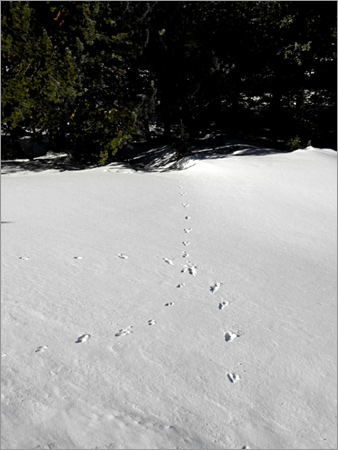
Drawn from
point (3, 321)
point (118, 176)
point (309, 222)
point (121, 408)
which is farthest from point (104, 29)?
point (121, 408)

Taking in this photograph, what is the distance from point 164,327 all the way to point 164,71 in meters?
13.2

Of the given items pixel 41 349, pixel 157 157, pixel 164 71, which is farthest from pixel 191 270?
pixel 164 71

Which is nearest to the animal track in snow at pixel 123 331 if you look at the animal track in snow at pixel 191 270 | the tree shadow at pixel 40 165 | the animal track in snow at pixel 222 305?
the animal track in snow at pixel 222 305

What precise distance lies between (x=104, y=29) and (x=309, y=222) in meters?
9.38

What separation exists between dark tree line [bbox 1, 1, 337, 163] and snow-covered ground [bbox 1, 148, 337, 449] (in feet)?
18.7

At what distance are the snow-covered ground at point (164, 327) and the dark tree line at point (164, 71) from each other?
18.7ft

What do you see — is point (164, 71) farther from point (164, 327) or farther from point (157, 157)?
point (164, 327)

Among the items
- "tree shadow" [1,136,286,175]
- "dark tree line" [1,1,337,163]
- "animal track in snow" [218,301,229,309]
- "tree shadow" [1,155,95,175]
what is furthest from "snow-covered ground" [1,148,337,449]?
"dark tree line" [1,1,337,163]

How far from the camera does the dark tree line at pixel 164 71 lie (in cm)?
1185

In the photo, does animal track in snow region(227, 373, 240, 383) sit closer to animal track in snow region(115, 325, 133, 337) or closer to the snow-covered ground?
the snow-covered ground

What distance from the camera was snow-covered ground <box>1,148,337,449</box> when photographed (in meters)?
2.51

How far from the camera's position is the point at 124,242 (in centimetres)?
569

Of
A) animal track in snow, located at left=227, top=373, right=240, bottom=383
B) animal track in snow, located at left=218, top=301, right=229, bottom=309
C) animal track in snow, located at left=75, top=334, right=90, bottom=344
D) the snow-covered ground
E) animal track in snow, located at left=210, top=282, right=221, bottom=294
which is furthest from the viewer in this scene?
animal track in snow, located at left=210, top=282, right=221, bottom=294

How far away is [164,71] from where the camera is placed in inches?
588
